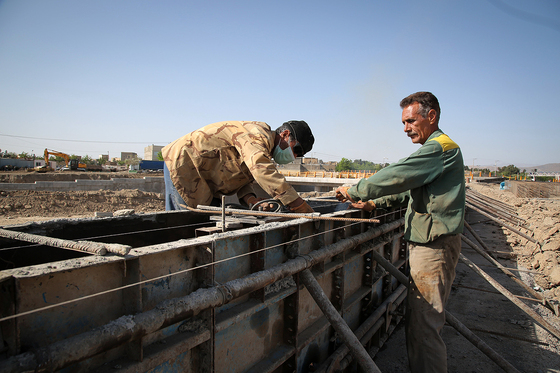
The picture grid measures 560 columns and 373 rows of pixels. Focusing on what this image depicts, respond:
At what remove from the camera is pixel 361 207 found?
11.5 feet

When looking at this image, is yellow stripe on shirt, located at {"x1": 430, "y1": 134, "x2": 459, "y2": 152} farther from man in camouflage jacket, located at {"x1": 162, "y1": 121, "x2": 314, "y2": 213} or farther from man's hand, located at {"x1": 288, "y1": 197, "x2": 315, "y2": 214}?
man in camouflage jacket, located at {"x1": 162, "y1": 121, "x2": 314, "y2": 213}

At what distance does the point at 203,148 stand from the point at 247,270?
1.87m

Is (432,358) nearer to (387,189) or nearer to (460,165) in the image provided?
(387,189)

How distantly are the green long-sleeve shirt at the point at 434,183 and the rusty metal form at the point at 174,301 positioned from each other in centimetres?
70

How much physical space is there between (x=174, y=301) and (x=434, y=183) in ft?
7.55

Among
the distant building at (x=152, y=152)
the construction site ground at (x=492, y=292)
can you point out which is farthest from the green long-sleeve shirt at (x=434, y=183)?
the distant building at (x=152, y=152)

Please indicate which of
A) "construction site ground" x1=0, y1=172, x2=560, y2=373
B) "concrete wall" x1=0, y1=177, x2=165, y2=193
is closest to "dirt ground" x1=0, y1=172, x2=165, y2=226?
"construction site ground" x1=0, y1=172, x2=560, y2=373

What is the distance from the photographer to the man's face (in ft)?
9.68

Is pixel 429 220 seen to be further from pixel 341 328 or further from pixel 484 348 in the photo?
Result: pixel 484 348

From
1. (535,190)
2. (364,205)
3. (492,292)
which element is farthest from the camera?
(535,190)

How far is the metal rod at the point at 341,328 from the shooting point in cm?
244

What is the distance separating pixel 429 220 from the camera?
9.09ft

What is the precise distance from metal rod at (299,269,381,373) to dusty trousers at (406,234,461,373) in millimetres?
562

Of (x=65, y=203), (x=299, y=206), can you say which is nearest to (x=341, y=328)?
(x=299, y=206)
